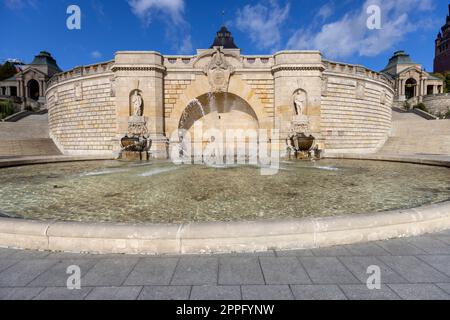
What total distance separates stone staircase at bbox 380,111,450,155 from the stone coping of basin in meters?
21.7

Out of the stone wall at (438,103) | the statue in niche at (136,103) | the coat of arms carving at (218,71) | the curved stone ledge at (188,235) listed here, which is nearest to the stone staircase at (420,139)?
the coat of arms carving at (218,71)

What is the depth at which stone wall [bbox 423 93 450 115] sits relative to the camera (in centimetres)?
4375

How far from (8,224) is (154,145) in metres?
14.2

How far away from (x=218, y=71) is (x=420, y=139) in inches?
721

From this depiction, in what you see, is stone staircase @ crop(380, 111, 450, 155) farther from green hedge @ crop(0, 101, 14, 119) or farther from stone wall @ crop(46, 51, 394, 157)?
green hedge @ crop(0, 101, 14, 119)

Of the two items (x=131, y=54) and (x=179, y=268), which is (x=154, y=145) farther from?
(x=179, y=268)

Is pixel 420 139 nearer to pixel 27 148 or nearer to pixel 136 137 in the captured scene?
pixel 136 137

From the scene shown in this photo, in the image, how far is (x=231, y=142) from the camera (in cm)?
1991

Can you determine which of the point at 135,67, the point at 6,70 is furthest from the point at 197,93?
the point at 6,70

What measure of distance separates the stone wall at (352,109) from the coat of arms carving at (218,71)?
7985 millimetres

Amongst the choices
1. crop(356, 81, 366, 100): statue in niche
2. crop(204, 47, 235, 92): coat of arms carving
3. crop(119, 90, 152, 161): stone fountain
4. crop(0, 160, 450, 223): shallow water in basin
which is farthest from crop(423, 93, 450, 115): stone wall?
crop(119, 90, 152, 161): stone fountain

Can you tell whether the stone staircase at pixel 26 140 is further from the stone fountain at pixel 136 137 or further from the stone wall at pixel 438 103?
the stone wall at pixel 438 103

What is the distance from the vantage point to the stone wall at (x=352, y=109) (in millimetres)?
19891

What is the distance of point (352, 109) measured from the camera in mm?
20969
